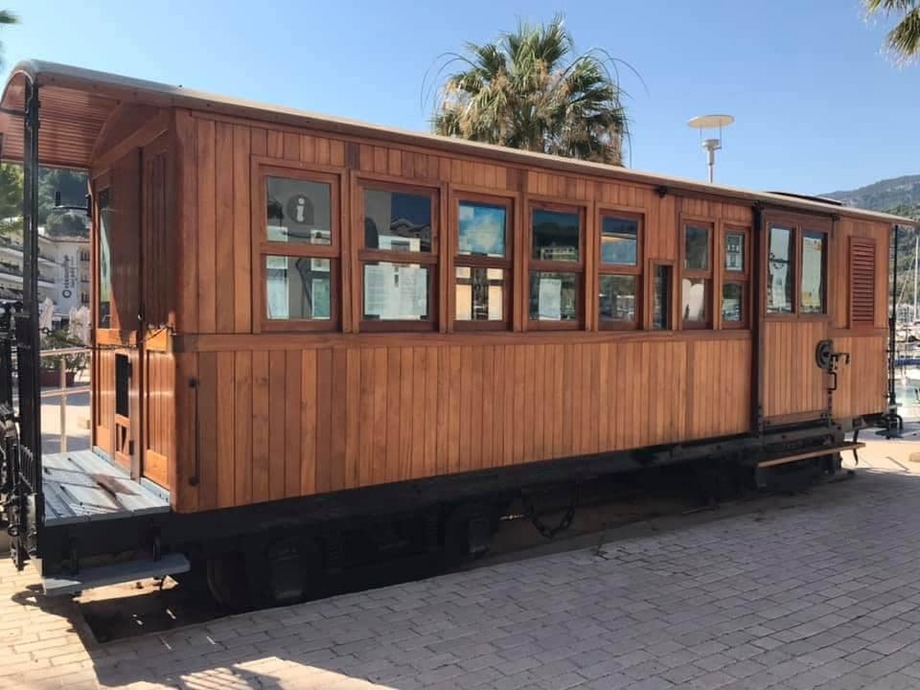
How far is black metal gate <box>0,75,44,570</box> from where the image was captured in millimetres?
4008

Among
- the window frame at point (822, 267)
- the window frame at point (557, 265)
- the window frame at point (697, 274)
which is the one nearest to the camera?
the window frame at point (557, 265)

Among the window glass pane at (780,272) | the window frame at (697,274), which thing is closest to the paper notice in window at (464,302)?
the window frame at (697,274)

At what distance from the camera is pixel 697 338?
23.4ft

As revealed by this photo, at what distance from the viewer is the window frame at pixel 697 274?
6.93 metres

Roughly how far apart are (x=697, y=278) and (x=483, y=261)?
8.63 ft

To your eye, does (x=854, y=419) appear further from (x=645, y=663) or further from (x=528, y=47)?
(x=528, y=47)

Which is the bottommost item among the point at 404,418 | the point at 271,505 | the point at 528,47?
the point at 271,505

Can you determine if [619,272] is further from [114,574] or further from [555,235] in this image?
[114,574]

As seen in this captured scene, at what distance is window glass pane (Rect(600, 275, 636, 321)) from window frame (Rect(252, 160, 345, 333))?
2.47m

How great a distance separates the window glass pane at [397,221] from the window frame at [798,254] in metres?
4.10

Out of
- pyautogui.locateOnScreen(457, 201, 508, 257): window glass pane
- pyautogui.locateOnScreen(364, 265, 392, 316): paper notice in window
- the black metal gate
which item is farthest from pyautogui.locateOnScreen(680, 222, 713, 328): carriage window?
the black metal gate

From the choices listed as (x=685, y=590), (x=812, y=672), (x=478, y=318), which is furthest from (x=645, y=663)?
(x=478, y=318)

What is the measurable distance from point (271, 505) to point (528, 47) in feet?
34.5

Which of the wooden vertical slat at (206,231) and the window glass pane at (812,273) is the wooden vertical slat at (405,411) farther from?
the window glass pane at (812,273)
